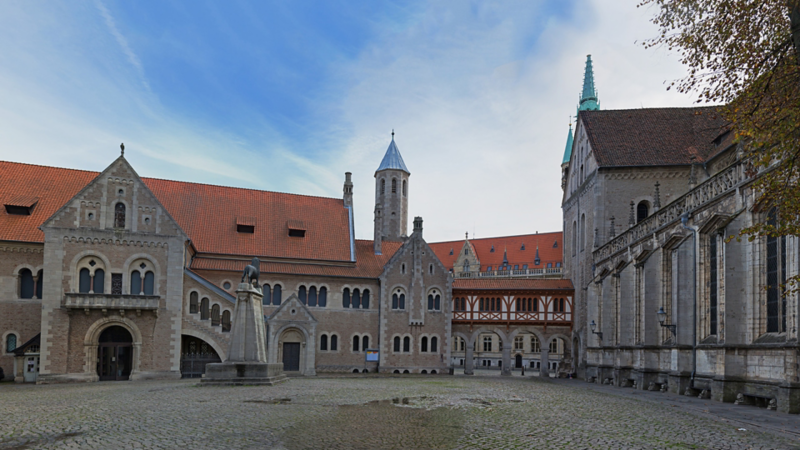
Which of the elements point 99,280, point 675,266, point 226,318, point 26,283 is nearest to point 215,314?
point 226,318

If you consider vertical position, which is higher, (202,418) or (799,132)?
(799,132)

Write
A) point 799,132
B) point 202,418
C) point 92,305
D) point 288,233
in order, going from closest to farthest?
point 799,132
point 202,418
point 92,305
point 288,233

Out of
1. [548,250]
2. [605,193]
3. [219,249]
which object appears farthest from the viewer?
[548,250]

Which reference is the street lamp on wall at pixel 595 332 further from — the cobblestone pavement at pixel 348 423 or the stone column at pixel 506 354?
the cobblestone pavement at pixel 348 423

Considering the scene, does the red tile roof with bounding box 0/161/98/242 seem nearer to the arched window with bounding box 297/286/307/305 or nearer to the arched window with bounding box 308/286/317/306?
the arched window with bounding box 297/286/307/305

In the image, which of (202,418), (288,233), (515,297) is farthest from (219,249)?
(202,418)

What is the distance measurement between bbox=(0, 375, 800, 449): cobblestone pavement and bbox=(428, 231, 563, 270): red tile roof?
7268 cm

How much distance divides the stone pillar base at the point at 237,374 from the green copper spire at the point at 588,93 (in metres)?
58.5

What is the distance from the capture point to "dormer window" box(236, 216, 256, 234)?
4531cm

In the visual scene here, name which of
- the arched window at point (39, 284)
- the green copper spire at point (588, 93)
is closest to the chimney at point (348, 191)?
the arched window at point (39, 284)

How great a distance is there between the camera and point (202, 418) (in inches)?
576

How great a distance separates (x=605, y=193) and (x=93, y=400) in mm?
30853

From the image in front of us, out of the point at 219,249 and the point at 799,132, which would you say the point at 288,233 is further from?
the point at 799,132

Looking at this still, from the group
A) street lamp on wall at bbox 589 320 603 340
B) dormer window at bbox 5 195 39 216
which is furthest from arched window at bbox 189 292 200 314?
street lamp on wall at bbox 589 320 603 340
